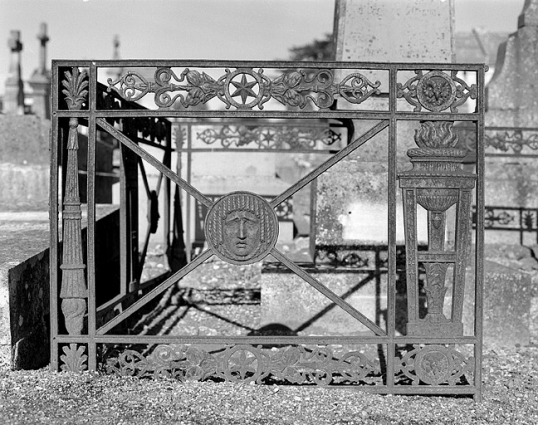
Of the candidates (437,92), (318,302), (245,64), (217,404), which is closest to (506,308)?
(318,302)

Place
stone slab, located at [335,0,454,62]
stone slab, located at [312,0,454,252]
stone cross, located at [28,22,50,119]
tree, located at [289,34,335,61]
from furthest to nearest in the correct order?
tree, located at [289,34,335,61] < stone cross, located at [28,22,50,119] < stone slab, located at [335,0,454,62] < stone slab, located at [312,0,454,252]

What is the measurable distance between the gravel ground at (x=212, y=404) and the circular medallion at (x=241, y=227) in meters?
0.80

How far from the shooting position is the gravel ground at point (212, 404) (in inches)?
130

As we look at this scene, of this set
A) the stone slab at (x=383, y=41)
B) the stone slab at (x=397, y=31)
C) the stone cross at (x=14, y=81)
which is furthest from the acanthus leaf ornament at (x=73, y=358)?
the stone cross at (x=14, y=81)

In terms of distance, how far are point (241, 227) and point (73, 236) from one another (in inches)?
40.5

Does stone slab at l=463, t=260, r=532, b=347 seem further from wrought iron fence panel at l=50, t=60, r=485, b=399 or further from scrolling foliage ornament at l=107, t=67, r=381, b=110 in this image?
scrolling foliage ornament at l=107, t=67, r=381, b=110

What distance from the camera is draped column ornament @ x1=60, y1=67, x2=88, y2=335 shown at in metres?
3.98

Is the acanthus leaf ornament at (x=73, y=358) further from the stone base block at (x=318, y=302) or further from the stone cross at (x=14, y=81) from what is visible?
the stone cross at (x=14, y=81)

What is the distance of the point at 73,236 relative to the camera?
13.1 ft

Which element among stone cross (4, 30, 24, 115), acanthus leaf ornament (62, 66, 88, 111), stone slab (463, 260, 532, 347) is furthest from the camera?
stone cross (4, 30, 24, 115)

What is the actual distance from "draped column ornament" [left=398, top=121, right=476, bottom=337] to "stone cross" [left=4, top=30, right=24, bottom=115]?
14.2 metres

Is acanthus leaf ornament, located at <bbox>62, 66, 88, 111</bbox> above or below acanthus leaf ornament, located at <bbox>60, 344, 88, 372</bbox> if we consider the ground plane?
above

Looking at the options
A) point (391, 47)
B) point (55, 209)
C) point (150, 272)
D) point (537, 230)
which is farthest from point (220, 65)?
point (537, 230)

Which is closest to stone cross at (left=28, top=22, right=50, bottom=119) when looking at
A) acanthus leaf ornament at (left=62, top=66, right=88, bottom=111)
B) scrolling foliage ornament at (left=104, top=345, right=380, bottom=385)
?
acanthus leaf ornament at (left=62, top=66, right=88, bottom=111)
